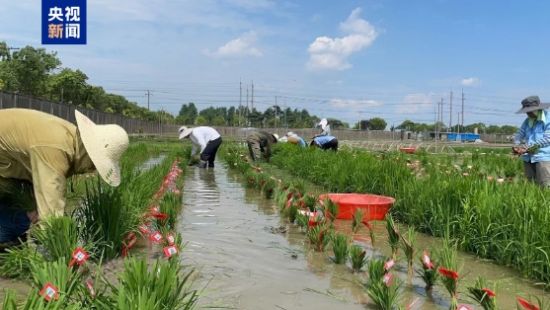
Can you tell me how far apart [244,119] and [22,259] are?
6167 centimetres

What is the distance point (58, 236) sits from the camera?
2758 millimetres

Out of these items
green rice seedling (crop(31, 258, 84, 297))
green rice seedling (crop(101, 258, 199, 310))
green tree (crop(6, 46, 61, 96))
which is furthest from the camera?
green tree (crop(6, 46, 61, 96))

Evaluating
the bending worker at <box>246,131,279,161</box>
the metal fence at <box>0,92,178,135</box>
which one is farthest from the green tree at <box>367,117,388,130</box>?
the bending worker at <box>246,131,279,161</box>

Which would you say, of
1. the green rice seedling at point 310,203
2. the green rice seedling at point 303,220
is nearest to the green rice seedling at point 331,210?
the green rice seedling at point 303,220

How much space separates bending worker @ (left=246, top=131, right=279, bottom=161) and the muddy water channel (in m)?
7.95

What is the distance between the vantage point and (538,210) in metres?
3.58

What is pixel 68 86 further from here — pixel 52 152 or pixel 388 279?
pixel 388 279

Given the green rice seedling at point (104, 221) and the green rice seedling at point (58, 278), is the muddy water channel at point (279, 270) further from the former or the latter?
the green rice seedling at point (58, 278)

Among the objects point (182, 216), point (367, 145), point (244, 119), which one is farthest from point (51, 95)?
point (182, 216)

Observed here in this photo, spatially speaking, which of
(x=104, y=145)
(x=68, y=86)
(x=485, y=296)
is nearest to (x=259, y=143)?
(x=104, y=145)

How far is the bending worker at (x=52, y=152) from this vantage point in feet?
9.39

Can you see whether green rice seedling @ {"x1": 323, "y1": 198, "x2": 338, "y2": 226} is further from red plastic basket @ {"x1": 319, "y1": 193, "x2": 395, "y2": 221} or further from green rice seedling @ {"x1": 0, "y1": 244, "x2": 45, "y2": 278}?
green rice seedling @ {"x1": 0, "y1": 244, "x2": 45, "y2": 278}

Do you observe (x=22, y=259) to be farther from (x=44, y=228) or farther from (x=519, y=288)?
(x=519, y=288)

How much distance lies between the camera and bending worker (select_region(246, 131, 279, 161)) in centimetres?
1375
